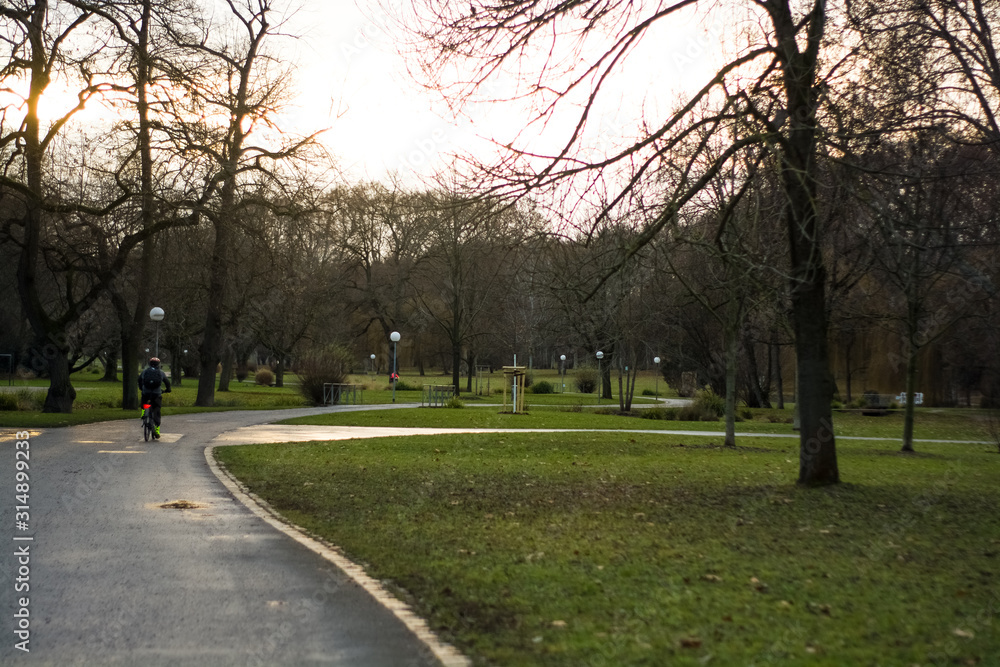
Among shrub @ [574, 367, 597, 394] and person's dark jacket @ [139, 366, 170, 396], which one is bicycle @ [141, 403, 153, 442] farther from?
shrub @ [574, 367, 597, 394]

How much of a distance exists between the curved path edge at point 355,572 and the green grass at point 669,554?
0.40 ft

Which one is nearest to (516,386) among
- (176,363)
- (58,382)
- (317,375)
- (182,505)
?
(317,375)

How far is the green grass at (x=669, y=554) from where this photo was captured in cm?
529

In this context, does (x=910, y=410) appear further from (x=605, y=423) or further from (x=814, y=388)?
(x=605, y=423)

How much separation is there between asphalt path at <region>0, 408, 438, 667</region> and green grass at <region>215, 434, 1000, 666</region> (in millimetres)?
573

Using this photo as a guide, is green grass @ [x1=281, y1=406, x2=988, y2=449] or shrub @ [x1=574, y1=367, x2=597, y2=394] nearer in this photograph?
green grass @ [x1=281, y1=406, x2=988, y2=449]

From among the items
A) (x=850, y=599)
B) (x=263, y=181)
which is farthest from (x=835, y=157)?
(x=263, y=181)

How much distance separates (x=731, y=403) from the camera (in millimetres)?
20922

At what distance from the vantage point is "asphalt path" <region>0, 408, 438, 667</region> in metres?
5.11

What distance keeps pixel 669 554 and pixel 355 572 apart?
2674 millimetres

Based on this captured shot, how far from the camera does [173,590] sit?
6.56 m

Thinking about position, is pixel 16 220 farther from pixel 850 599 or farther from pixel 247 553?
pixel 850 599

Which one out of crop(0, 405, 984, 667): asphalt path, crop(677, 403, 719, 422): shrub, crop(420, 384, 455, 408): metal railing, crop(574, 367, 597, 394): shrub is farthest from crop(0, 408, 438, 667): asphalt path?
crop(574, 367, 597, 394): shrub

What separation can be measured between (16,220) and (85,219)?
180cm
